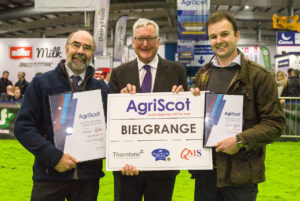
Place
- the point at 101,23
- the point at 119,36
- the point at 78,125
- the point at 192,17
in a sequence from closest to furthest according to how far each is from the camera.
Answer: the point at 78,125 < the point at 101,23 < the point at 192,17 < the point at 119,36

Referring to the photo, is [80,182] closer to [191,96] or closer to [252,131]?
[191,96]

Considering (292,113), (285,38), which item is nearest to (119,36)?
(285,38)

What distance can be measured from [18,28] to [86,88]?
24910 mm

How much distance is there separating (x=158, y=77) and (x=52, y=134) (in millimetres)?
788

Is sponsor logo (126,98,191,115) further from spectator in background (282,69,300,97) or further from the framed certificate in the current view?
spectator in background (282,69,300,97)

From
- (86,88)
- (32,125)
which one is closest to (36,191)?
(32,125)

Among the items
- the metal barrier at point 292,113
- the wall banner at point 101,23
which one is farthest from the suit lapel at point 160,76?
the wall banner at point 101,23

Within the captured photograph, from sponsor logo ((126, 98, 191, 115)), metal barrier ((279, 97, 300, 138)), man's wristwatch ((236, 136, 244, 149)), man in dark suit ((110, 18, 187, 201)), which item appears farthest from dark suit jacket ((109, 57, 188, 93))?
metal barrier ((279, 97, 300, 138))

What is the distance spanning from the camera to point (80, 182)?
2.05m

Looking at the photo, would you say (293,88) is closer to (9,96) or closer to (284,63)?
(284,63)

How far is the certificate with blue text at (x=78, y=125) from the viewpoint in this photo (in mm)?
1968

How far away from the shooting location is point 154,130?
204 cm

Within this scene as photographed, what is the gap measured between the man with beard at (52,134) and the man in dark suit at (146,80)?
0.18 metres

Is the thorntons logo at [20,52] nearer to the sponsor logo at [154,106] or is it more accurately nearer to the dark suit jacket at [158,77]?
the dark suit jacket at [158,77]
